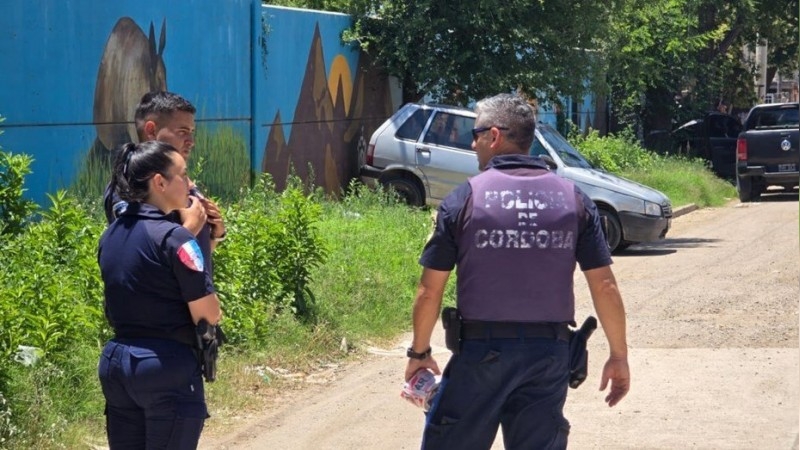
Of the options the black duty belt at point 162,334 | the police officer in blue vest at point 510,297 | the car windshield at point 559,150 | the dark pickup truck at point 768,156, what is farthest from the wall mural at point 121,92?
the dark pickup truck at point 768,156

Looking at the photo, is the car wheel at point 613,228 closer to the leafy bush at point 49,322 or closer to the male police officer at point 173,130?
the leafy bush at point 49,322

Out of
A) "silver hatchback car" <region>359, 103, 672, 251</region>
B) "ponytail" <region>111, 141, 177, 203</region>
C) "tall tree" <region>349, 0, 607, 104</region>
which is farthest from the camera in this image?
"tall tree" <region>349, 0, 607, 104</region>

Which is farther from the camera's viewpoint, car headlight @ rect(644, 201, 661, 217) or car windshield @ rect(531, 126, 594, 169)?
car windshield @ rect(531, 126, 594, 169)

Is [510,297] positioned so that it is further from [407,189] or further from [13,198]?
[407,189]

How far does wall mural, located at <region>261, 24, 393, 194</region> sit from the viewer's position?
50.2 feet

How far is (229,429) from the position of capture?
7191mm

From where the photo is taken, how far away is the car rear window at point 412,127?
16.1m

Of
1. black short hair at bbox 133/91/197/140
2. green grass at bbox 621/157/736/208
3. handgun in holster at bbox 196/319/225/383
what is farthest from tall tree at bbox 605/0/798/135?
handgun in holster at bbox 196/319/225/383

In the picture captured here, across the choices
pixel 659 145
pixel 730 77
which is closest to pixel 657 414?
pixel 659 145

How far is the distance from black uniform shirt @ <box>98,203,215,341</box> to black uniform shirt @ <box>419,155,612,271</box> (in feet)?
2.73

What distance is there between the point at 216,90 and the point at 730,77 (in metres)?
27.3

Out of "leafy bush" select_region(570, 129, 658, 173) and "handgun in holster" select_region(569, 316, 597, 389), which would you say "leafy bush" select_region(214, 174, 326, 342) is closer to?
"handgun in holster" select_region(569, 316, 597, 389)

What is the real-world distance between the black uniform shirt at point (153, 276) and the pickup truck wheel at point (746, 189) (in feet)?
68.1

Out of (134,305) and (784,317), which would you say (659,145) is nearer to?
(784,317)
